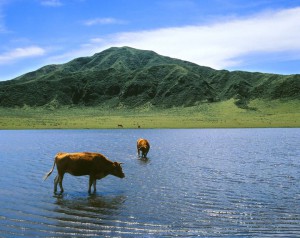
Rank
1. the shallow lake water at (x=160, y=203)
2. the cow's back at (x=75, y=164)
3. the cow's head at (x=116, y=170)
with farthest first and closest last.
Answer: the cow's head at (x=116, y=170), the cow's back at (x=75, y=164), the shallow lake water at (x=160, y=203)

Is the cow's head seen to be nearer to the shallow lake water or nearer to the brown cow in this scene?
the shallow lake water

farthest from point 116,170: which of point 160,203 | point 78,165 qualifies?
point 160,203

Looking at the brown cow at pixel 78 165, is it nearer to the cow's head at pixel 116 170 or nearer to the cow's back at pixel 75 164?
the cow's back at pixel 75 164

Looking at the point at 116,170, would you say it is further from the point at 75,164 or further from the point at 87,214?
the point at 87,214

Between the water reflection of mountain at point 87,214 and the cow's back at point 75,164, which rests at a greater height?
the cow's back at point 75,164

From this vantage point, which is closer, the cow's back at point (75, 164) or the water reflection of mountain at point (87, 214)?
the water reflection of mountain at point (87, 214)

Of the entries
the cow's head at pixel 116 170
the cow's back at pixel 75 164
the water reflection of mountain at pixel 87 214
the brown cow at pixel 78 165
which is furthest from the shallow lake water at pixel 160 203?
the cow's back at pixel 75 164

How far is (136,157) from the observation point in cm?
3041

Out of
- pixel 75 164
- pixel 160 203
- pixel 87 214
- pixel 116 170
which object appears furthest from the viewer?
pixel 116 170

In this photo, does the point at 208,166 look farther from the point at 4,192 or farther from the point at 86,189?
the point at 4,192

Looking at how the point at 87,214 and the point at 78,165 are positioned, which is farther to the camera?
the point at 78,165

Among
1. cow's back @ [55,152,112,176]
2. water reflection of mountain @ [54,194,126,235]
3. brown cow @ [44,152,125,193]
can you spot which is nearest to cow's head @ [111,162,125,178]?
brown cow @ [44,152,125,193]

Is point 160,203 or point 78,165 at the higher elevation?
point 78,165

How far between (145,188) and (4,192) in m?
5.95
